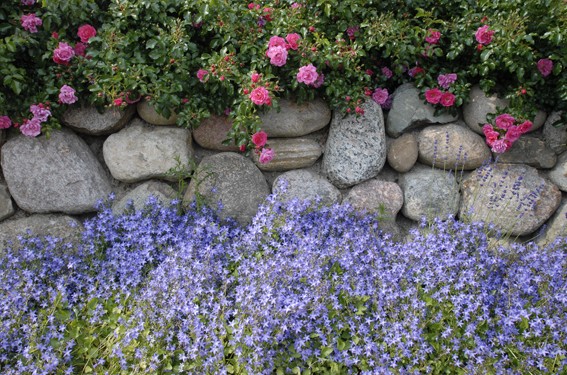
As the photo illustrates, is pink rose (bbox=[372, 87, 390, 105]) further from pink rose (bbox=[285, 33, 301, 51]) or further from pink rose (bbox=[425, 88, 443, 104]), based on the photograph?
pink rose (bbox=[285, 33, 301, 51])

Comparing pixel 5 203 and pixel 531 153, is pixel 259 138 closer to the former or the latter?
pixel 5 203

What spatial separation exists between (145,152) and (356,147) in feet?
4.20

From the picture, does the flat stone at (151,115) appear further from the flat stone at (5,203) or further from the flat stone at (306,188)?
the flat stone at (5,203)

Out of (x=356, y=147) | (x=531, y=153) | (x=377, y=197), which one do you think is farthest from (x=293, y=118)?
(x=531, y=153)

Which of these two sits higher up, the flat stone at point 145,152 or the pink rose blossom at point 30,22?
the pink rose blossom at point 30,22

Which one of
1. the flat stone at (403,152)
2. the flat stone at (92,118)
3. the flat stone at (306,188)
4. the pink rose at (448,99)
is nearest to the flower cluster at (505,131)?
the pink rose at (448,99)

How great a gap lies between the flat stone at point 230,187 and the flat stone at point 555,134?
70.7 inches

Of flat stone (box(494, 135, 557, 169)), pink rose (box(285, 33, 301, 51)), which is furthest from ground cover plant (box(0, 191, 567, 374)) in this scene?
pink rose (box(285, 33, 301, 51))

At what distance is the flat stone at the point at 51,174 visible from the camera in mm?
3285

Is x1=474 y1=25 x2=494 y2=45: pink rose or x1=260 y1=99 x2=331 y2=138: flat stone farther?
x1=260 y1=99 x2=331 y2=138: flat stone

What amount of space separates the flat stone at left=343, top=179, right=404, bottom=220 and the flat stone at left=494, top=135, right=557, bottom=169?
68 centimetres

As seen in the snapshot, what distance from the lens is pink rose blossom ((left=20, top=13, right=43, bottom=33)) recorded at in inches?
125

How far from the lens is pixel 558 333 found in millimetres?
2609

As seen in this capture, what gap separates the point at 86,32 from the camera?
3.28 metres
